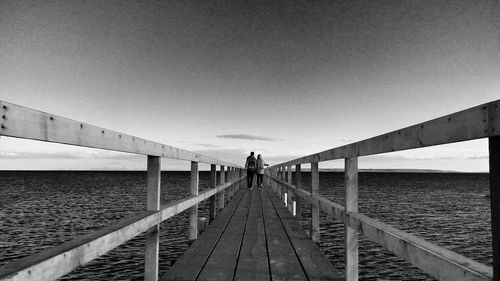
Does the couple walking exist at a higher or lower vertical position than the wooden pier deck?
higher

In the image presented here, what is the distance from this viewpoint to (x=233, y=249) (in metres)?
4.85

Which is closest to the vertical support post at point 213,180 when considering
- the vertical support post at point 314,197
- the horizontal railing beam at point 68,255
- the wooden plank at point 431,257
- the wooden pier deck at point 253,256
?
the wooden pier deck at point 253,256

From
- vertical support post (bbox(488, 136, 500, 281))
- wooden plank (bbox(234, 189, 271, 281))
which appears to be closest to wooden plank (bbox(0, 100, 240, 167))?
wooden plank (bbox(234, 189, 271, 281))

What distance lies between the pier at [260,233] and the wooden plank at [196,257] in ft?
0.04

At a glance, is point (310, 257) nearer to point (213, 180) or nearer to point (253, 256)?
point (253, 256)

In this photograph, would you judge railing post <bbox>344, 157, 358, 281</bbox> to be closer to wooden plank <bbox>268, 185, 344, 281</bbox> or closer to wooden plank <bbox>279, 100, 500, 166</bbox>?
wooden plank <bbox>268, 185, 344, 281</bbox>

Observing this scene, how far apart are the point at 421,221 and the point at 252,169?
14837 millimetres

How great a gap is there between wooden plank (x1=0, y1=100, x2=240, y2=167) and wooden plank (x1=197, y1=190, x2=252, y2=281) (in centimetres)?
166

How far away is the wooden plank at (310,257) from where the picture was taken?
3749mm

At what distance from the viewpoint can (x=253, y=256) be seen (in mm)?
4508

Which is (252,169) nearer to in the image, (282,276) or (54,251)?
(282,276)

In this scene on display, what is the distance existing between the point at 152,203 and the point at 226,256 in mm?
1555

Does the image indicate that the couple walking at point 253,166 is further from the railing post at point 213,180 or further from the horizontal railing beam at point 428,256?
the horizontal railing beam at point 428,256

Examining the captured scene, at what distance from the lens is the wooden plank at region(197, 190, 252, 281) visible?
373cm
